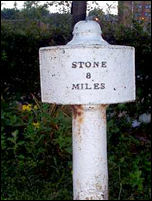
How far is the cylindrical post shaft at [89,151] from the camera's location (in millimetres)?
2465

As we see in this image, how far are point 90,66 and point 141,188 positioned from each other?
73.0 inches

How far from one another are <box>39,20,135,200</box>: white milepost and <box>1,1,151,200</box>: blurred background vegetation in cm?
138

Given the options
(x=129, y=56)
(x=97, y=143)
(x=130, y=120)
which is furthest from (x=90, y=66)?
(x=130, y=120)

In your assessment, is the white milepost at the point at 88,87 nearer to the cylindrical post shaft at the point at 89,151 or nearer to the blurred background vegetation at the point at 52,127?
the cylindrical post shaft at the point at 89,151

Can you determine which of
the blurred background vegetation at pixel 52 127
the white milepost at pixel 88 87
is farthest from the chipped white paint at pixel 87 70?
the blurred background vegetation at pixel 52 127

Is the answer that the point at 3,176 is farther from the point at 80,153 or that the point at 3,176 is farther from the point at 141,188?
the point at 80,153

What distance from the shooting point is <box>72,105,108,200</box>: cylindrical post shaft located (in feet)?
8.09

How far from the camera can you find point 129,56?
2.45m

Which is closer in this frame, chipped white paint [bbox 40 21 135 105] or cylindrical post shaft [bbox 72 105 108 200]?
chipped white paint [bbox 40 21 135 105]

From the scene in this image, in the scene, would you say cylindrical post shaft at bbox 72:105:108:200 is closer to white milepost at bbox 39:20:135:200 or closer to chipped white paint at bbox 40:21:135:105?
white milepost at bbox 39:20:135:200

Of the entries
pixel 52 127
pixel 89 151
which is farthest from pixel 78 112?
pixel 52 127

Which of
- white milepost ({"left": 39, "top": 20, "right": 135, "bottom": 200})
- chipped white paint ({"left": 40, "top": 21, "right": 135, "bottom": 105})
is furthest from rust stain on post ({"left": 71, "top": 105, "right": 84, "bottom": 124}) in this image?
chipped white paint ({"left": 40, "top": 21, "right": 135, "bottom": 105})

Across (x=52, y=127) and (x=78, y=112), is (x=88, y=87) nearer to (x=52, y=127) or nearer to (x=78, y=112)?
(x=78, y=112)

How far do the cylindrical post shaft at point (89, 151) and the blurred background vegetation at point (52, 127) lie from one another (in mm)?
1333
